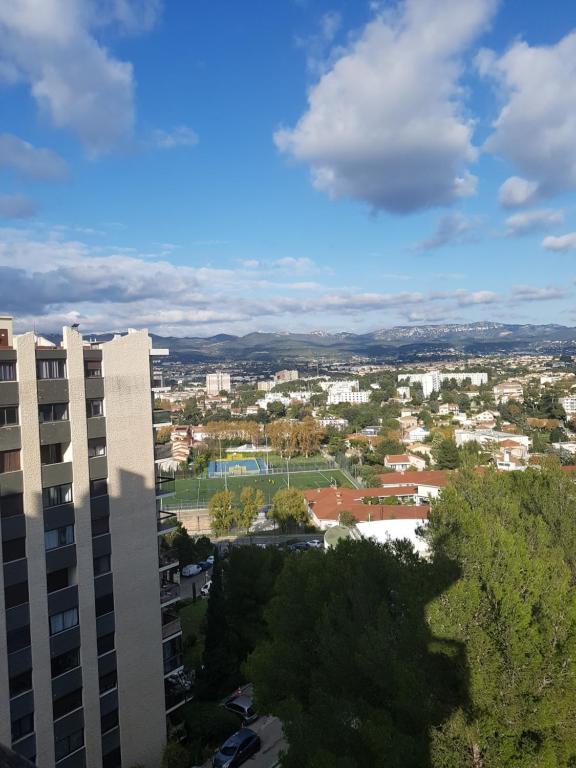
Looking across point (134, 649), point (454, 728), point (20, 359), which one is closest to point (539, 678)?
point (454, 728)

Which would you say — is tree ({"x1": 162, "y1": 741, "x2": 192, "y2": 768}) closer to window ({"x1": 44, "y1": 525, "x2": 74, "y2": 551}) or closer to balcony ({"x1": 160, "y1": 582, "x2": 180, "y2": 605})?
balcony ({"x1": 160, "y1": 582, "x2": 180, "y2": 605})

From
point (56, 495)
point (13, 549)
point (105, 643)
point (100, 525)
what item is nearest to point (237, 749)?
point (105, 643)

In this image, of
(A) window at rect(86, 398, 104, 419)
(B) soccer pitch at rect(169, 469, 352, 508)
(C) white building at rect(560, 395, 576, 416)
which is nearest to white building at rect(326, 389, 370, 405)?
(C) white building at rect(560, 395, 576, 416)

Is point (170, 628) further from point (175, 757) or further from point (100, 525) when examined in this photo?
point (100, 525)

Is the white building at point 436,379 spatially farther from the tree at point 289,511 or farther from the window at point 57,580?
the window at point 57,580

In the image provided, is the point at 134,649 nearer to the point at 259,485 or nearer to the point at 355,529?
the point at 355,529

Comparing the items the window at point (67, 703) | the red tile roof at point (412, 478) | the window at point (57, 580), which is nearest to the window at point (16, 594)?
the window at point (57, 580)
